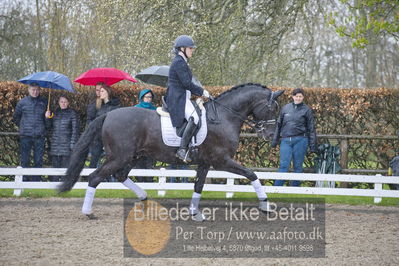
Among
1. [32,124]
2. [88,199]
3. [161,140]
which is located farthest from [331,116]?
[32,124]

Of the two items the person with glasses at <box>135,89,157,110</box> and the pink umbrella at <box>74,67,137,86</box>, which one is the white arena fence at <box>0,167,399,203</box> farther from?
the pink umbrella at <box>74,67,137,86</box>

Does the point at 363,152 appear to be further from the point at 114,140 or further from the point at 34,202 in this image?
the point at 34,202

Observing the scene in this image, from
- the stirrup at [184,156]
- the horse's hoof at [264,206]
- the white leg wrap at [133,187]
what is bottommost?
the horse's hoof at [264,206]

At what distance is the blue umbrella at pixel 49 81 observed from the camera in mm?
9789

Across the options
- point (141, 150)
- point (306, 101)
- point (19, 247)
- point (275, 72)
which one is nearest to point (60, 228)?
point (19, 247)

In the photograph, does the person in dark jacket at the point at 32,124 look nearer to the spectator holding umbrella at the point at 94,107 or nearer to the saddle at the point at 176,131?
the spectator holding umbrella at the point at 94,107

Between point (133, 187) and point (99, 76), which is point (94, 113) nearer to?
point (99, 76)

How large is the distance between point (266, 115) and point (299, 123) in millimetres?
2012

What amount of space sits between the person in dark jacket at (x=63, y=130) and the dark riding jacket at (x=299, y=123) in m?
3.92

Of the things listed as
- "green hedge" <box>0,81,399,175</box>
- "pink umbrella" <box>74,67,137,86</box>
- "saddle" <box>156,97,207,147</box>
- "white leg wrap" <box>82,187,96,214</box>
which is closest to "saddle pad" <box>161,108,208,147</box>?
"saddle" <box>156,97,207,147</box>

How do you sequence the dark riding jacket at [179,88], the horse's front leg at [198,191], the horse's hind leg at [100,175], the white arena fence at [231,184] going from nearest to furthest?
the dark riding jacket at [179,88] → the horse's hind leg at [100,175] → the horse's front leg at [198,191] → the white arena fence at [231,184]

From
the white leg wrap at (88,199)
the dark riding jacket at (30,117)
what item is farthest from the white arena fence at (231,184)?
the white leg wrap at (88,199)

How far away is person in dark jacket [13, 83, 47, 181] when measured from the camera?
10.1 m

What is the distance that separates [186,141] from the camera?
23.9ft
